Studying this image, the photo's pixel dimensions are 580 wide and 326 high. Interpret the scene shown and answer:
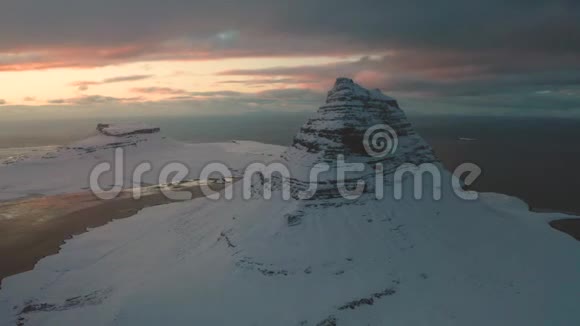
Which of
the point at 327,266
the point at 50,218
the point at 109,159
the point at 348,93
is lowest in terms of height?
the point at 50,218

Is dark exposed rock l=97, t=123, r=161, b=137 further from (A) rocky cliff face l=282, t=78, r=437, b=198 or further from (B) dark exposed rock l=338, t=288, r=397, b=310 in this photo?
(B) dark exposed rock l=338, t=288, r=397, b=310

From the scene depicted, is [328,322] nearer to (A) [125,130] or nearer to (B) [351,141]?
(B) [351,141]

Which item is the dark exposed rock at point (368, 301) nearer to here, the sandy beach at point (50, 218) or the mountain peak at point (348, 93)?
the mountain peak at point (348, 93)

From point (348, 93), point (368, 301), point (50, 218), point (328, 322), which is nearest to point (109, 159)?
point (50, 218)

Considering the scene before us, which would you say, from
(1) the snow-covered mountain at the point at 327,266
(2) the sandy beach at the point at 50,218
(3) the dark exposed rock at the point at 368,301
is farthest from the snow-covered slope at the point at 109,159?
(3) the dark exposed rock at the point at 368,301

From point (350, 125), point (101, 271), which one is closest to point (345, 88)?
point (350, 125)

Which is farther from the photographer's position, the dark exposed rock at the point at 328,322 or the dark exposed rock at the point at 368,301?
the dark exposed rock at the point at 368,301

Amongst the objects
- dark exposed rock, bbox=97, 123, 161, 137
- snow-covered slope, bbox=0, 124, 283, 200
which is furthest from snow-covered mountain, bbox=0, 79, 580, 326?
dark exposed rock, bbox=97, 123, 161, 137
